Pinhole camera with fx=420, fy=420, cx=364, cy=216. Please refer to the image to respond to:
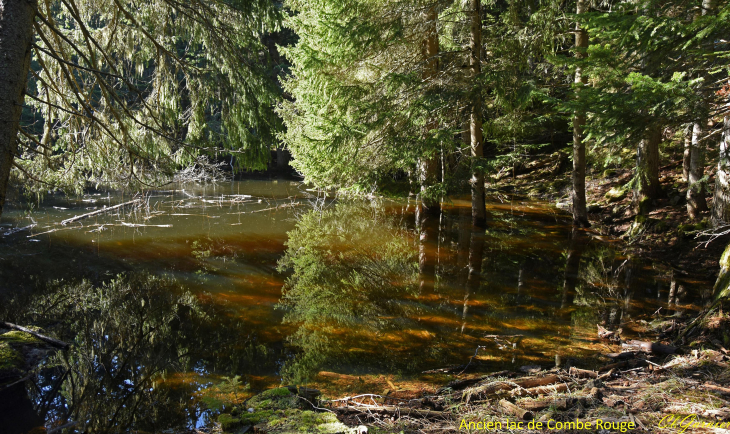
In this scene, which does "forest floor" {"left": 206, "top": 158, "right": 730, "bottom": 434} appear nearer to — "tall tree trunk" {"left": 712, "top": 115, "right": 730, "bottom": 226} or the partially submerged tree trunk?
Answer: the partially submerged tree trunk

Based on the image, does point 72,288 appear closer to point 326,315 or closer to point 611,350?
point 326,315

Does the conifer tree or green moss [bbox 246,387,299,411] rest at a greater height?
the conifer tree

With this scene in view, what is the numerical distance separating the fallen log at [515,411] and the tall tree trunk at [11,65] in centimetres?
439

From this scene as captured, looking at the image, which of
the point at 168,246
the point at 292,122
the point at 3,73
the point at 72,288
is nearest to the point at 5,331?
the point at 72,288

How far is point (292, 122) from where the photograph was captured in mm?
13727

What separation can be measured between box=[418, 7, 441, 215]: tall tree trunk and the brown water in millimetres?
1286

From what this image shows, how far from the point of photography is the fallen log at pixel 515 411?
10.4 feet

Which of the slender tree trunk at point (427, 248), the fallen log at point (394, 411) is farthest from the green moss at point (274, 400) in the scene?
the slender tree trunk at point (427, 248)

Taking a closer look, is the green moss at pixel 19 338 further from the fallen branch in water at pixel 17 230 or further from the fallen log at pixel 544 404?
the fallen branch in water at pixel 17 230

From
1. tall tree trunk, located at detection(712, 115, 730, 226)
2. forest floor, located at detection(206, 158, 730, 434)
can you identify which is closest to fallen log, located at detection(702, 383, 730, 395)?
forest floor, located at detection(206, 158, 730, 434)

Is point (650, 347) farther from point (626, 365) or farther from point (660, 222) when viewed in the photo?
point (660, 222)

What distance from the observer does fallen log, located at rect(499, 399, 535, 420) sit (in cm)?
317

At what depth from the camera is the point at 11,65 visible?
11.5 ft

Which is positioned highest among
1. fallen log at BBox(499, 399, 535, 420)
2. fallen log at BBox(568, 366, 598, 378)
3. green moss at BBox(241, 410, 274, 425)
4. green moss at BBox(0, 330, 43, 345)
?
green moss at BBox(0, 330, 43, 345)
